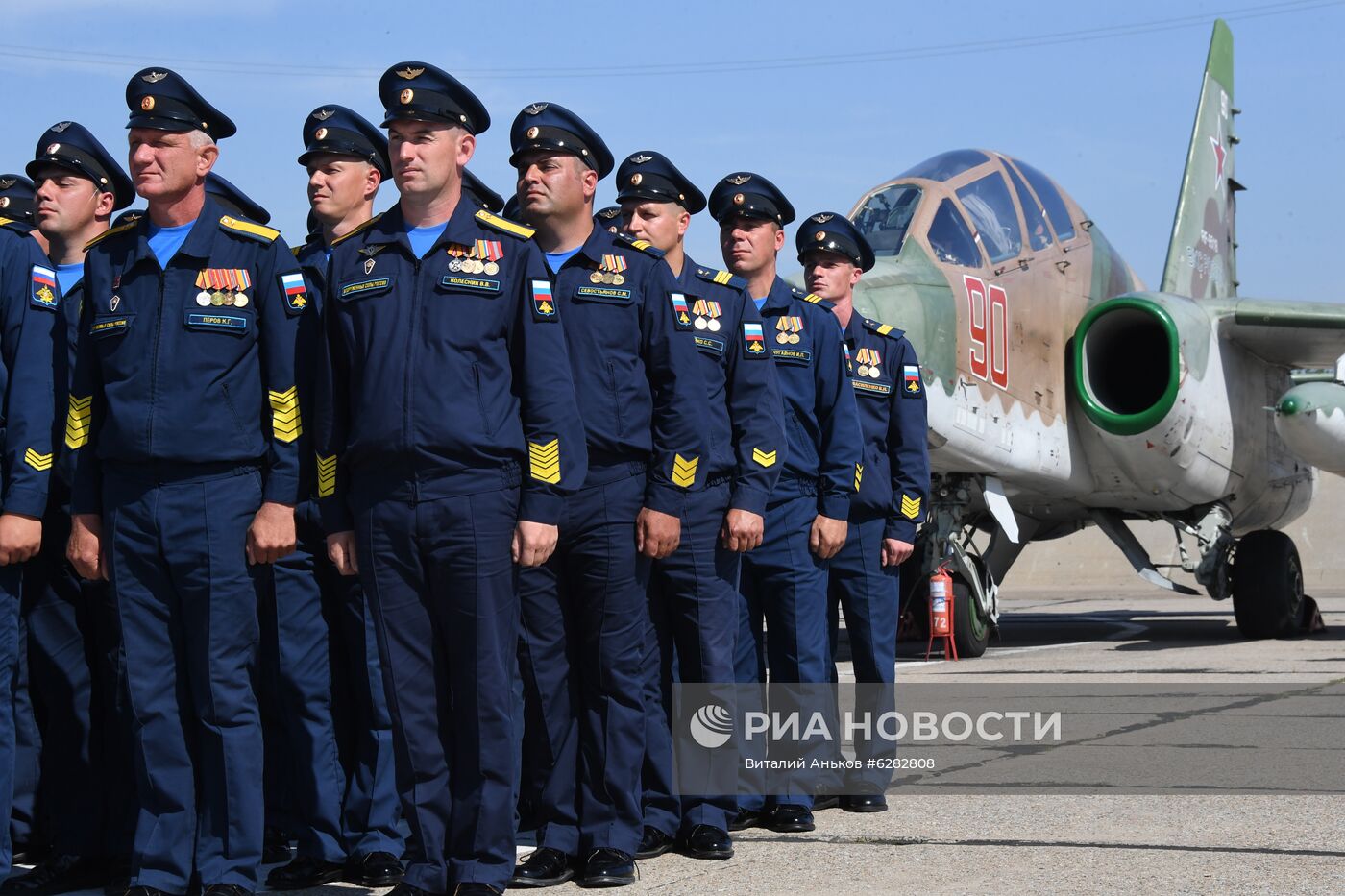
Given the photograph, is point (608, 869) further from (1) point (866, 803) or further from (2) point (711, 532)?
(1) point (866, 803)

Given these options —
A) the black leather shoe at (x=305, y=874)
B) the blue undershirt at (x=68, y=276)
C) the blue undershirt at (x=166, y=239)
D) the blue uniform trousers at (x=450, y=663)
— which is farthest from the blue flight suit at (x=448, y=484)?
the blue undershirt at (x=68, y=276)

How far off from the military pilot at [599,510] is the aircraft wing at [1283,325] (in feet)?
28.7

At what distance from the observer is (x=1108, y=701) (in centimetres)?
823

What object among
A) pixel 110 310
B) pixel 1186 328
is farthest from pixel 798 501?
pixel 1186 328

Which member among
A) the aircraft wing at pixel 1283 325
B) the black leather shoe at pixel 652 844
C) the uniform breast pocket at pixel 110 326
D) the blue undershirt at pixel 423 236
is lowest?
the black leather shoe at pixel 652 844

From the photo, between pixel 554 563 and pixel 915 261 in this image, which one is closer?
pixel 554 563

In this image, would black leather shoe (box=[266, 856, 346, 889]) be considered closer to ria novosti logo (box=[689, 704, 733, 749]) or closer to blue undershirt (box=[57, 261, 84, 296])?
ria novosti logo (box=[689, 704, 733, 749])

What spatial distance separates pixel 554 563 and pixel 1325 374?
941 cm

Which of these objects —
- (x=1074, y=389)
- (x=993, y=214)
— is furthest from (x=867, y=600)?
(x=1074, y=389)

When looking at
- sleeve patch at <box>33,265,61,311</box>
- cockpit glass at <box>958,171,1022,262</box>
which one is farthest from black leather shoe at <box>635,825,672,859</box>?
cockpit glass at <box>958,171,1022,262</box>

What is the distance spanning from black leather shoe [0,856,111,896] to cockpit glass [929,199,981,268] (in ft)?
23.8

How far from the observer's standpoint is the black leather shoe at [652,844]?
4535 millimetres

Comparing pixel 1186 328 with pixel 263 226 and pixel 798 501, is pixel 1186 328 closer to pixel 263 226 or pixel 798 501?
pixel 798 501

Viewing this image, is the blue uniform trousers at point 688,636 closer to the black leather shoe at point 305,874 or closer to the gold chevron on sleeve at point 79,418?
the black leather shoe at point 305,874
